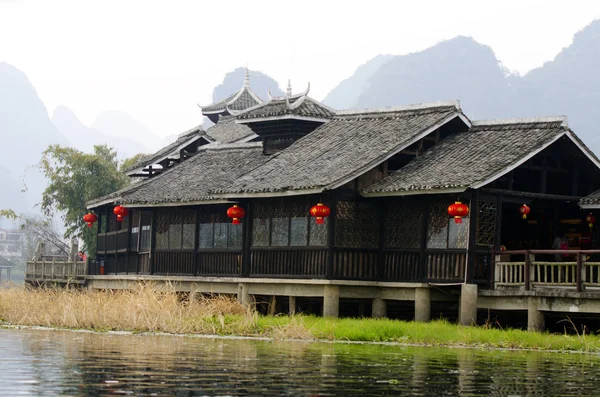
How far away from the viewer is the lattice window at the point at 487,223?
Answer: 88.3ft

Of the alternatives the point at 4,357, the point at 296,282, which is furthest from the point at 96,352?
the point at 296,282

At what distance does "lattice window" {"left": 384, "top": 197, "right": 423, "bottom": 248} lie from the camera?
1099 inches

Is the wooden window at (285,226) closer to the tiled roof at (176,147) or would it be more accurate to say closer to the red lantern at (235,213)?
the red lantern at (235,213)

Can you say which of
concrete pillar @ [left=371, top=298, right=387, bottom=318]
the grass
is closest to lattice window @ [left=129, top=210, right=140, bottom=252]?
the grass

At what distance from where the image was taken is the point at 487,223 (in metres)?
27.0

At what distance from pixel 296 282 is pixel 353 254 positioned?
1.56 metres

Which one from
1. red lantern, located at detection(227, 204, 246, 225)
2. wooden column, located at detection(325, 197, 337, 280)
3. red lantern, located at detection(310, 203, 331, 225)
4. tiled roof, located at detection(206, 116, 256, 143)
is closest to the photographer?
red lantern, located at detection(310, 203, 331, 225)

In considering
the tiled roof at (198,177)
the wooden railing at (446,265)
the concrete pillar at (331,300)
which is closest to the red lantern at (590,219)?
the wooden railing at (446,265)

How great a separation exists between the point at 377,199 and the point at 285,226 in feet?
8.61

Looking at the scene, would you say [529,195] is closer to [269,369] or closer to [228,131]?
[269,369]

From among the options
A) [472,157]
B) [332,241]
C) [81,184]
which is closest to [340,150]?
[332,241]

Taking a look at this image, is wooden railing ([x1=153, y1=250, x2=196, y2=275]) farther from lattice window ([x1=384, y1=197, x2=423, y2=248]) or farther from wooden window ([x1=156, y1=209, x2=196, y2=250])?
lattice window ([x1=384, y1=197, x2=423, y2=248])

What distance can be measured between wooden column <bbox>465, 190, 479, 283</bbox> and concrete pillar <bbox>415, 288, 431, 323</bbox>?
1264 mm

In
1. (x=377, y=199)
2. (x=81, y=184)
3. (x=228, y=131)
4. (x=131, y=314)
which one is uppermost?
(x=228, y=131)
